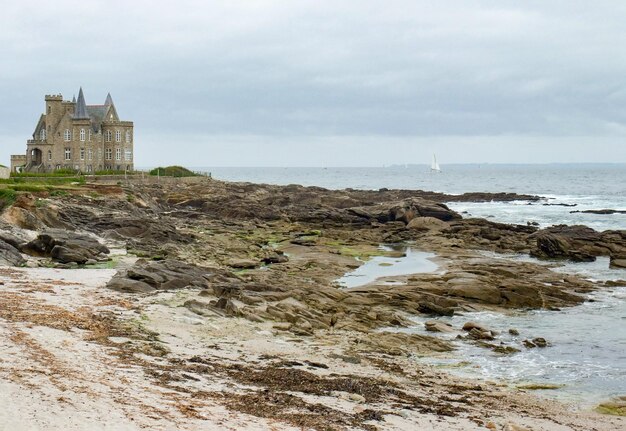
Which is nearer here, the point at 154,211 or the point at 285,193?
the point at 154,211

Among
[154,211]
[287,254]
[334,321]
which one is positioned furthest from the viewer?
[154,211]

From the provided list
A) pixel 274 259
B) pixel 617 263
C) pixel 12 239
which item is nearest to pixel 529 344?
pixel 274 259

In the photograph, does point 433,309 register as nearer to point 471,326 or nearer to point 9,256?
point 471,326

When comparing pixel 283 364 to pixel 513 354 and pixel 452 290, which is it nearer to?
pixel 513 354

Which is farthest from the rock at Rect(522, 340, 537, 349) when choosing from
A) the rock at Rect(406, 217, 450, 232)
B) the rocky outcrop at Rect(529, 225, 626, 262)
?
the rock at Rect(406, 217, 450, 232)

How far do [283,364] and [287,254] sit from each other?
2292 centimetres

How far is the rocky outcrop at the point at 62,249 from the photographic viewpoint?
28609mm

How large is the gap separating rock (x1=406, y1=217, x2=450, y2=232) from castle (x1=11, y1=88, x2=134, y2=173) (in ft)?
145

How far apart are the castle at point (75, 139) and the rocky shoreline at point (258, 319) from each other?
3921cm

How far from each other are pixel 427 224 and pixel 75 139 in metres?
47.3

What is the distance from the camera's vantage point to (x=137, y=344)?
15984 millimetres

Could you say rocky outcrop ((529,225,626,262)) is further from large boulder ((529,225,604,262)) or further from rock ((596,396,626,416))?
rock ((596,396,626,416))

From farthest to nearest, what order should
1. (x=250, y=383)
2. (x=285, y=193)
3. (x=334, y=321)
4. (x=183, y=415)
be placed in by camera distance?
(x=285, y=193) < (x=334, y=321) < (x=250, y=383) < (x=183, y=415)

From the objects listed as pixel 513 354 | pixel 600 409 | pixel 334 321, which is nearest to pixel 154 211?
pixel 334 321
